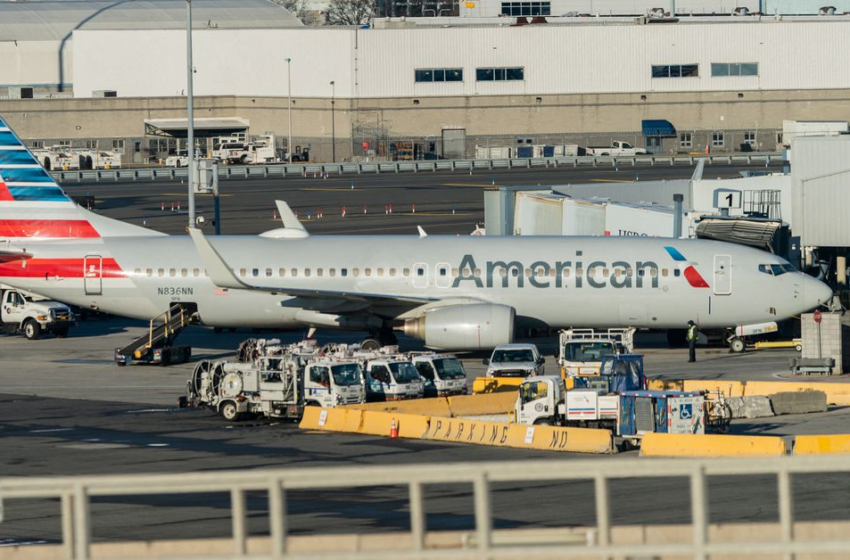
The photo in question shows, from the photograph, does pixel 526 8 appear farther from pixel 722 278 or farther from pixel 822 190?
pixel 722 278

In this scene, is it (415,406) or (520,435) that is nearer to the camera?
(520,435)

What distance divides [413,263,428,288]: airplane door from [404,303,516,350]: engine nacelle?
6.43 feet

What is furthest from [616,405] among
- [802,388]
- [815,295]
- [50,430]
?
[815,295]

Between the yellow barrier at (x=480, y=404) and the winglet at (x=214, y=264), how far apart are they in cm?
1195

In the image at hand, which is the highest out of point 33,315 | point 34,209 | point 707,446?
point 34,209

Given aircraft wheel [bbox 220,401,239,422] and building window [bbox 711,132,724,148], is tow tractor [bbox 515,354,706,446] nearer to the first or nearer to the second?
aircraft wheel [bbox 220,401,239,422]

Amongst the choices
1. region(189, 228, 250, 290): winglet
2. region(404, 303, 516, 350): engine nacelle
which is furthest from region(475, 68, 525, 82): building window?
region(189, 228, 250, 290): winglet

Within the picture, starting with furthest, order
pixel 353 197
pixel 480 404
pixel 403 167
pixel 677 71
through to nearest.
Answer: pixel 677 71, pixel 403 167, pixel 353 197, pixel 480 404

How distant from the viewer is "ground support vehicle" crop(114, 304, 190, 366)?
49.9m

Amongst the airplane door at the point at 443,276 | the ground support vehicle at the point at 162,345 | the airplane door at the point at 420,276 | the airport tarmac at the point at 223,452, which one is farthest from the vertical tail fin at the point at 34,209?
→ the airplane door at the point at 443,276

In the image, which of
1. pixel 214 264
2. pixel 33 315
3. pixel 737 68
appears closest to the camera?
pixel 214 264

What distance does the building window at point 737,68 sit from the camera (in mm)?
134750

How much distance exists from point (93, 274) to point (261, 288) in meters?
6.93

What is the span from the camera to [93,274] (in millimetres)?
50719
